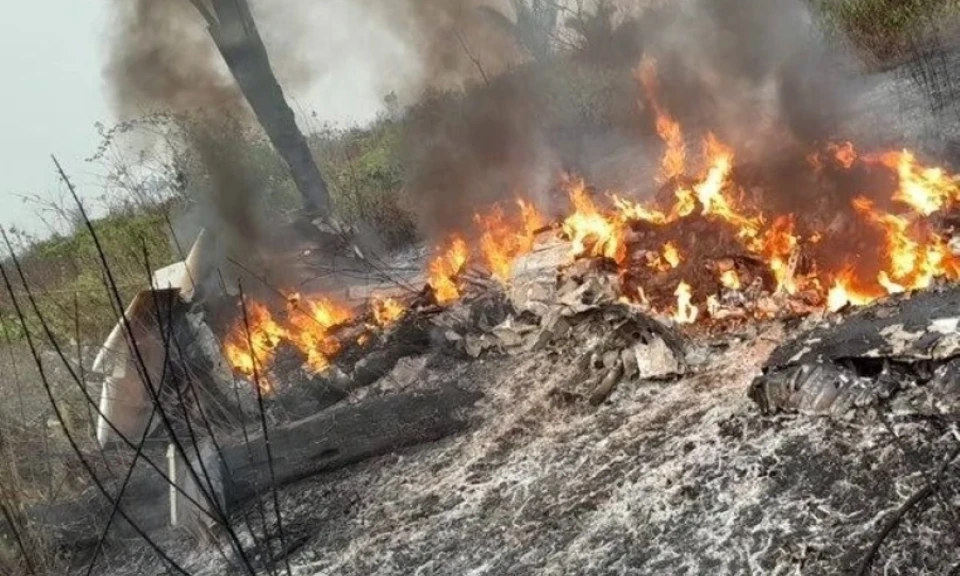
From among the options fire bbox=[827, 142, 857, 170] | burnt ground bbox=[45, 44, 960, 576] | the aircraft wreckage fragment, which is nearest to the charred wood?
burnt ground bbox=[45, 44, 960, 576]

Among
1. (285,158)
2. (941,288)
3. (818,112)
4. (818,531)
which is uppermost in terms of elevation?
(285,158)

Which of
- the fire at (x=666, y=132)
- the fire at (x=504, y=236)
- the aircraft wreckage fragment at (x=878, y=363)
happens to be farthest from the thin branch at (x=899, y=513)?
the fire at (x=504, y=236)

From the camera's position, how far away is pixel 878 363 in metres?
Result: 4.30

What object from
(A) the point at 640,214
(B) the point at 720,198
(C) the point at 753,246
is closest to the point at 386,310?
(A) the point at 640,214

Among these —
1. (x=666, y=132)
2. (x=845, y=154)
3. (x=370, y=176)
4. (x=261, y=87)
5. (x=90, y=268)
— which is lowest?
(x=845, y=154)

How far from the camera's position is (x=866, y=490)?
3533 millimetres

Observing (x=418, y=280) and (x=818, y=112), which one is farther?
(x=418, y=280)

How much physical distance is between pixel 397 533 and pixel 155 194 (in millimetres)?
11804

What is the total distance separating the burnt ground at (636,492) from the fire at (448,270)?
233cm

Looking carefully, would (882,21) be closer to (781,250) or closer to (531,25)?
(781,250)

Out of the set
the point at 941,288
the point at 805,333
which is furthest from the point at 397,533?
the point at 941,288

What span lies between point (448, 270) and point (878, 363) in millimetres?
5773

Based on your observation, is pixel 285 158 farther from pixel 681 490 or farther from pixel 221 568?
pixel 681 490

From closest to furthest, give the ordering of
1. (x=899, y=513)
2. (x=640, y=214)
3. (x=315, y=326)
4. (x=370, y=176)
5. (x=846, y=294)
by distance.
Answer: (x=899, y=513), (x=846, y=294), (x=640, y=214), (x=315, y=326), (x=370, y=176)
